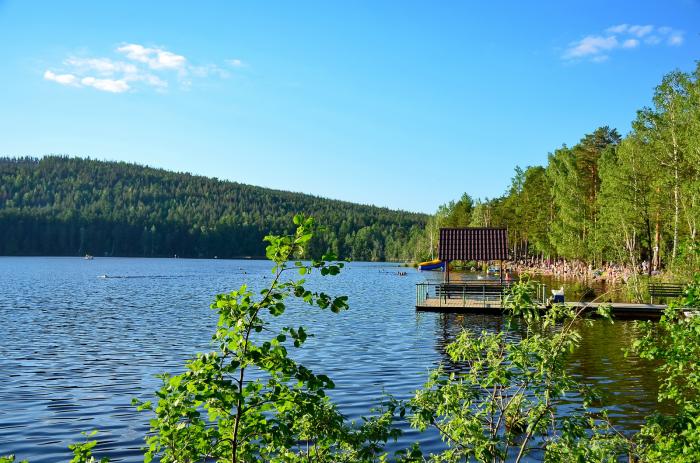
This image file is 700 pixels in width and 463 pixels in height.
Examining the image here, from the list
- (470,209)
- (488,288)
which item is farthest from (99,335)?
(470,209)

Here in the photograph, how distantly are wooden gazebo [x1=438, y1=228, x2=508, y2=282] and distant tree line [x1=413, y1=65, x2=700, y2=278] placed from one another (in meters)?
8.65

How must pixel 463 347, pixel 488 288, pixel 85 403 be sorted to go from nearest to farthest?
pixel 463 347, pixel 85 403, pixel 488 288

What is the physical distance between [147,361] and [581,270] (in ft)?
195

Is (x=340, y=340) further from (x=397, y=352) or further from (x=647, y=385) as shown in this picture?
(x=647, y=385)

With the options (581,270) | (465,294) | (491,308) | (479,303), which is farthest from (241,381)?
(581,270)

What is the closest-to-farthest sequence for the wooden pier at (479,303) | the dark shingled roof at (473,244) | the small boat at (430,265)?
the wooden pier at (479,303), the dark shingled roof at (473,244), the small boat at (430,265)

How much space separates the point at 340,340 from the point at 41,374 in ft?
41.8

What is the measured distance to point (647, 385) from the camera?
60.6 ft

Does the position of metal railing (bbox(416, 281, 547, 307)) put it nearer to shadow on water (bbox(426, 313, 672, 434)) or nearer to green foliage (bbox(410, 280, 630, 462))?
shadow on water (bbox(426, 313, 672, 434))

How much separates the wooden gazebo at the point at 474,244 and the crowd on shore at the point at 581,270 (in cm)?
1155

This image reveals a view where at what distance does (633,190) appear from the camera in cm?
5481

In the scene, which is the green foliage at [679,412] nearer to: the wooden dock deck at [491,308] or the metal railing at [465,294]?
the wooden dock deck at [491,308]

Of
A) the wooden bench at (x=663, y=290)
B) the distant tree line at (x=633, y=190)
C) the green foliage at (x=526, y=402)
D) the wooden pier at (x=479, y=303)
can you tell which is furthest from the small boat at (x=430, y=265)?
the green foliage at (x=526, y=402)

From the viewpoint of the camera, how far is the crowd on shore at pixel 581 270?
57.2 meters
